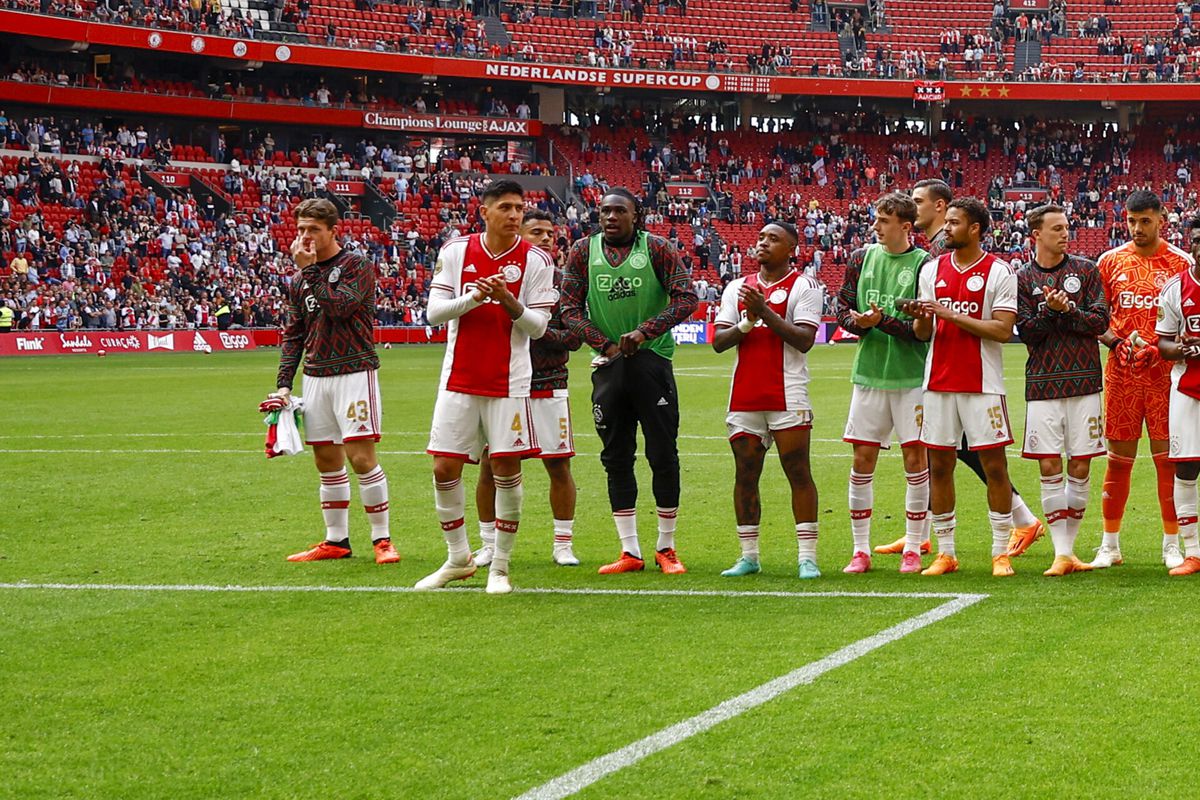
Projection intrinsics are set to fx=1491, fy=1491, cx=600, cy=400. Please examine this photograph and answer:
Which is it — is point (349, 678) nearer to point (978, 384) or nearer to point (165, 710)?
point (165, 710)

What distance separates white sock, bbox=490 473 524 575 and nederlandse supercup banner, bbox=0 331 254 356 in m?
32.5

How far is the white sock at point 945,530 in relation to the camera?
872 cm

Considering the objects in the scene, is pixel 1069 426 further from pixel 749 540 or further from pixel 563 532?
pixel 563 532

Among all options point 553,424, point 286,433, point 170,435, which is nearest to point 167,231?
point 170,435

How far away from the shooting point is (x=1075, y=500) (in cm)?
888

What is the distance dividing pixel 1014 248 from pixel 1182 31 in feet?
57.1

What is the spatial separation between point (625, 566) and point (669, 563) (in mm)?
267

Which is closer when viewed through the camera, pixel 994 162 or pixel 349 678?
pixel 349 678

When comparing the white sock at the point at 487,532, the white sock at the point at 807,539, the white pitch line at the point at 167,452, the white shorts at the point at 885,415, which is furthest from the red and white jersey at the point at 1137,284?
the white pitch line at the point at 167,452

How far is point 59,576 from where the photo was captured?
8.73 metres

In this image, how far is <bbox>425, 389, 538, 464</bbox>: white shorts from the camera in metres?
8.16

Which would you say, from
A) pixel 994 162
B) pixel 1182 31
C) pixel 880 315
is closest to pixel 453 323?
pixel 880 315

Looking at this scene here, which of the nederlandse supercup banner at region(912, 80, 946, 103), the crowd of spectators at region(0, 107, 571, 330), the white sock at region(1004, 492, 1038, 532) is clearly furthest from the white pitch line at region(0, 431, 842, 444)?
the nederlandse supercup banner at region(912, 80, 946, 103)

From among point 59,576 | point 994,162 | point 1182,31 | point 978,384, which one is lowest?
point 59,576
